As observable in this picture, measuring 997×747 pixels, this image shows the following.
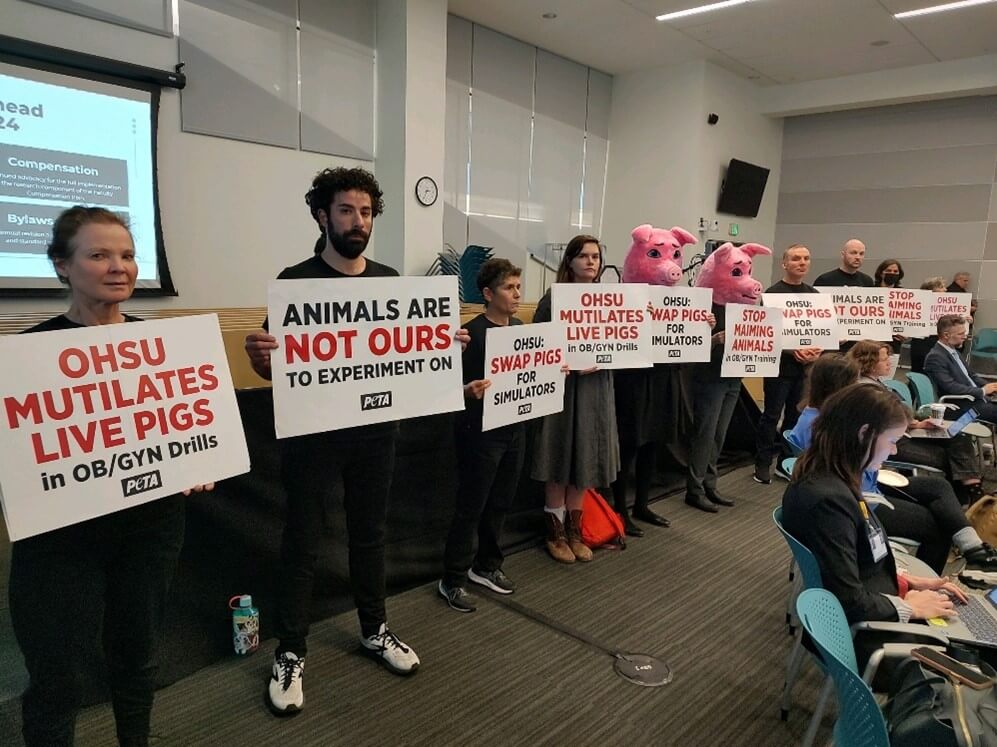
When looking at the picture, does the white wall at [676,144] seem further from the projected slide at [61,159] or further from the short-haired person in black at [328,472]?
the short-haired person in black at [328,472]

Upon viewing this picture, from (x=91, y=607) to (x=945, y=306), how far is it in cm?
575

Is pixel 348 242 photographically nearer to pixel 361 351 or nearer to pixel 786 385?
pixel 361 351

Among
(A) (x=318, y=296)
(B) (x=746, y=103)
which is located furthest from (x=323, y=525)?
(B) (x=746, y=103)

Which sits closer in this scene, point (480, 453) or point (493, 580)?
point (480, 453)

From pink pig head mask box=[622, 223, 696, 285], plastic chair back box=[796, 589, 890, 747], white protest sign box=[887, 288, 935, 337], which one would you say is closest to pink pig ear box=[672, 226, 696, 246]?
pink pig head mask box=[622, 223, 696, 285]

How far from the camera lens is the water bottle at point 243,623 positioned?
2311 mm

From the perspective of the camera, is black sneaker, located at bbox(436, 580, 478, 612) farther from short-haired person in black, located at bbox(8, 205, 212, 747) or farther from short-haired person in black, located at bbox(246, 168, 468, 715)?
short-haired person in black, located at bbox(8, 205, 212, 747)

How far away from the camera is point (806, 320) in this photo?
4152 mm

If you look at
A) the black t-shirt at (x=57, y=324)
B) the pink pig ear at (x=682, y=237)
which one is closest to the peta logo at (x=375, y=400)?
the black t-shirt at (x=57, y=324)

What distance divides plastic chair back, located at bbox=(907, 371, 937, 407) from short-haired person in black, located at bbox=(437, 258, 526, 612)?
3.20m

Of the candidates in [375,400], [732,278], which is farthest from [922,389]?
[375,400]

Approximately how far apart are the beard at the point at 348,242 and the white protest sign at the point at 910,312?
4203 mm

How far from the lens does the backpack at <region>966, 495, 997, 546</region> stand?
9.61 ft

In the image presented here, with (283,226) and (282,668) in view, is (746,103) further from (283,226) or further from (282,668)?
(282,668)
